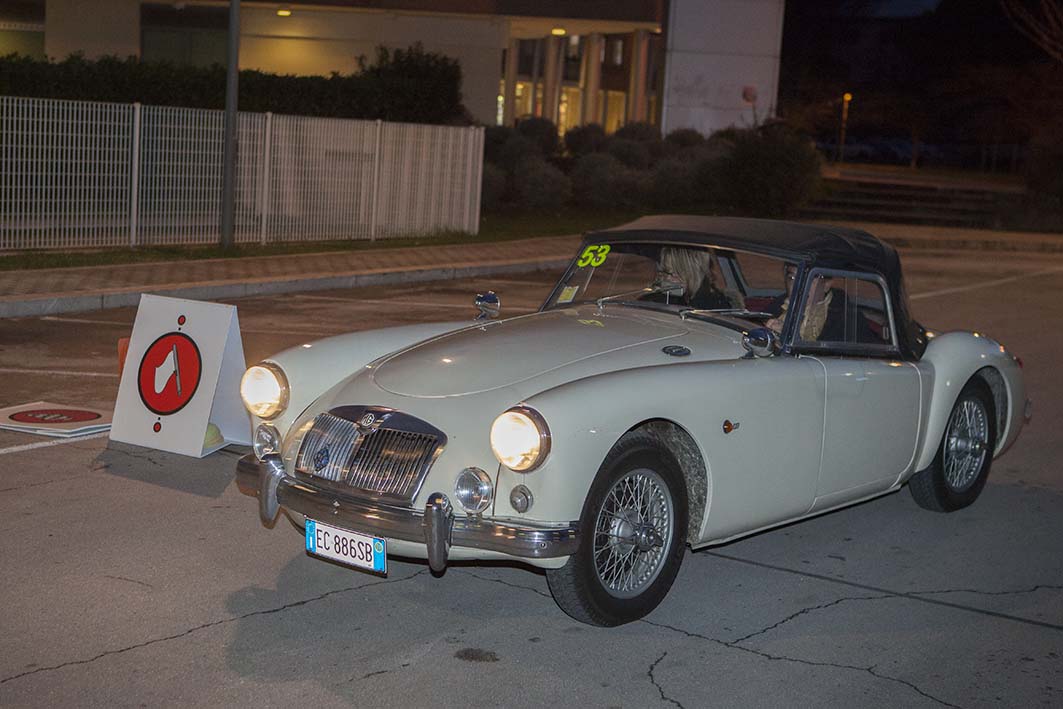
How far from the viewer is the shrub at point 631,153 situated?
32875mm

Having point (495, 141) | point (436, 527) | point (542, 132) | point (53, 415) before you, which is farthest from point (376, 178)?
point (436, 527)

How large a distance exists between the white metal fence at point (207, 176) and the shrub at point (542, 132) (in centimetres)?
1210

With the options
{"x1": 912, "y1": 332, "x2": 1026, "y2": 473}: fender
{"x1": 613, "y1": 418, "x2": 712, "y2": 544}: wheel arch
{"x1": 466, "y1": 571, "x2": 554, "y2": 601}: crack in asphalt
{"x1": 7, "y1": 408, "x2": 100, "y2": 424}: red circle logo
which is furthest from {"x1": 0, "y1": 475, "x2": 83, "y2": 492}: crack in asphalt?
{"x1": 912, "y1": 332, "x2": 1026, "y2": 473}: fender

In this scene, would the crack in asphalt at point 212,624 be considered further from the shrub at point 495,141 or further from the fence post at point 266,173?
the shrub at point 495,141

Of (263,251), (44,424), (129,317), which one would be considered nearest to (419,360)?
(44,424)

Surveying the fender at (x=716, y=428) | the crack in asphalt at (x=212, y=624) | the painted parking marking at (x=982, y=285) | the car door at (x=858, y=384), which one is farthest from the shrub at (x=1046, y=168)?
the crack in asphalt at (x=212, y=624)

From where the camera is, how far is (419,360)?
5.75 m

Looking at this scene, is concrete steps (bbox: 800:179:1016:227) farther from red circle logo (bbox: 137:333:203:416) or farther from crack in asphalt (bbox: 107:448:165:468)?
crack in asphalt (bbox: 107:448:165:468)

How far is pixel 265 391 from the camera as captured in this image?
5816mm

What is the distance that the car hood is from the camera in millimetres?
5414

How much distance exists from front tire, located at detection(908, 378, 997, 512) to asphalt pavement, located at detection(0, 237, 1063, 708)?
12cm

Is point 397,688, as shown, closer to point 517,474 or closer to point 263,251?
point 517,474

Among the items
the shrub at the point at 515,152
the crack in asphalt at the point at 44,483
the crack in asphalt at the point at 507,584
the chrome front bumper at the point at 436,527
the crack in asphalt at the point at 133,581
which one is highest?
the shrub at the point at 515,152

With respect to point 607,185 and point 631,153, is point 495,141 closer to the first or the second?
point 607,185
